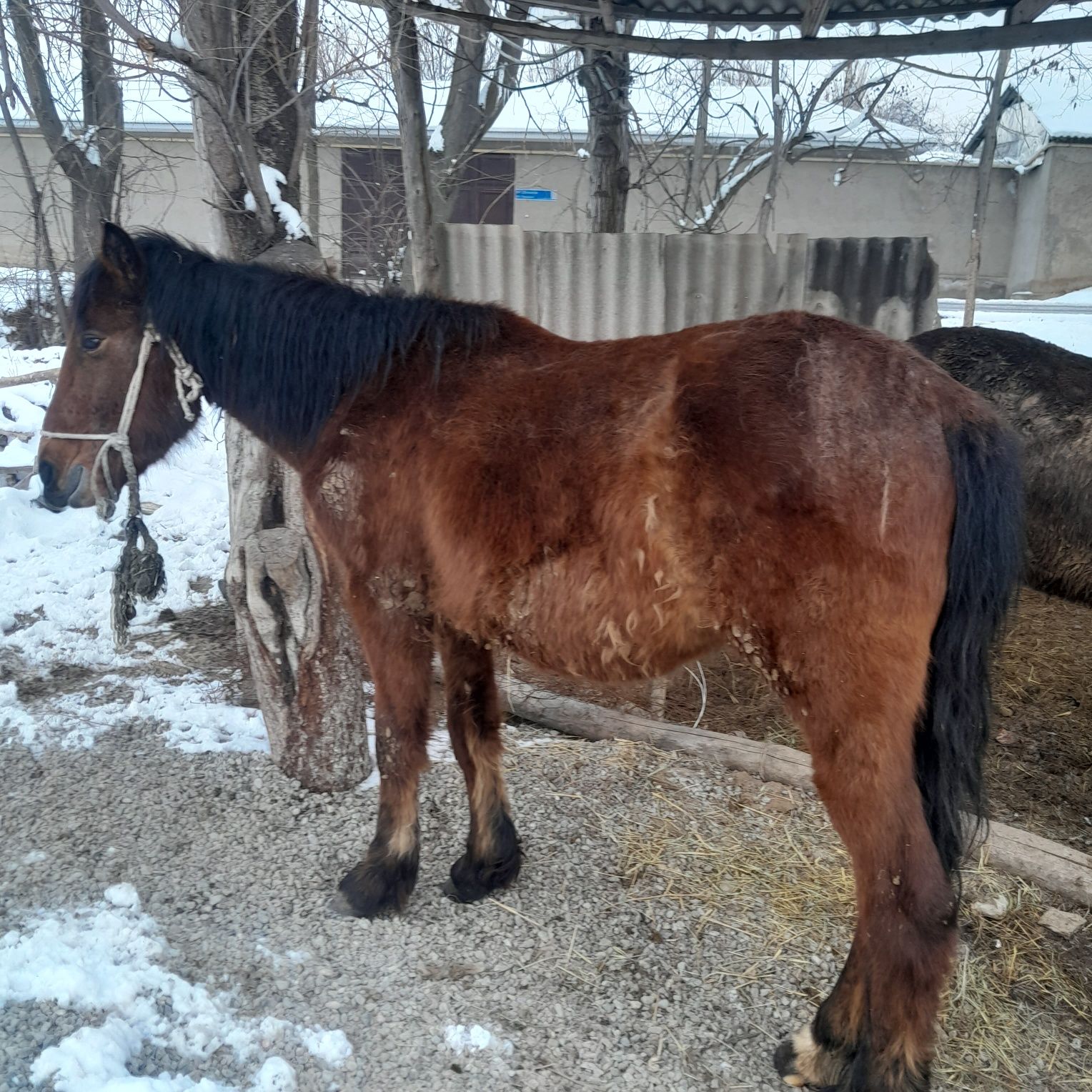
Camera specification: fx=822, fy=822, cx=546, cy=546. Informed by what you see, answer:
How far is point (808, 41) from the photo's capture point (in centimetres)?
400

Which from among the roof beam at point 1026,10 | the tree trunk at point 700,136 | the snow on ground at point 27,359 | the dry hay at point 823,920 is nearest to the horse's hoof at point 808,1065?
the dry hay at point 823,920

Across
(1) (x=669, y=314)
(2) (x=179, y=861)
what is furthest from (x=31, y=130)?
(2) (x=179, y=861)

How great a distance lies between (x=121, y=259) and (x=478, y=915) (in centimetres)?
266


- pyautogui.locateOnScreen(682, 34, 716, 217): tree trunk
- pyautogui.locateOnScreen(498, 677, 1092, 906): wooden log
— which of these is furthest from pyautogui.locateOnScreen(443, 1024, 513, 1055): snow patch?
pyautogui.locateOnScreen(682, 34, 716, 217): tree trunk

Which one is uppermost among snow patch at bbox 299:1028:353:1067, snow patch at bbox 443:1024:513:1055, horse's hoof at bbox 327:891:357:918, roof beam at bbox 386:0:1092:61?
roof beam at bbox 386:0:1092:61

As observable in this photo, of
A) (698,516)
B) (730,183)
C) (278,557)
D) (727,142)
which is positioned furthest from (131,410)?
(727,142)

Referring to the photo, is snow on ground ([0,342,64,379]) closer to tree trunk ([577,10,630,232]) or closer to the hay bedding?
the hay bedding

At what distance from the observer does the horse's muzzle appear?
9.71ft

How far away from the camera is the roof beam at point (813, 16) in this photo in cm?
370

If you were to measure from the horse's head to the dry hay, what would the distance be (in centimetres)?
246

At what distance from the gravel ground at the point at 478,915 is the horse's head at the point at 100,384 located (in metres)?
1.38

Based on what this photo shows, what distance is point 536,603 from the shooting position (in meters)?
2.42

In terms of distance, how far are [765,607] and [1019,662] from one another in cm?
395

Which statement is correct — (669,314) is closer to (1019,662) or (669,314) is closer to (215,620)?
(1019,662)
